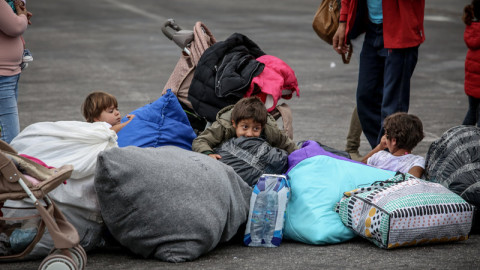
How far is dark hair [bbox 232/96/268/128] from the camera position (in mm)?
5086

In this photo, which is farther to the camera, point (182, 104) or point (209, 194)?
point (182, 104)

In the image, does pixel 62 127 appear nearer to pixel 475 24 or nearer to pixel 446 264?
pixel 446 264

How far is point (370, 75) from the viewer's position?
624 cm

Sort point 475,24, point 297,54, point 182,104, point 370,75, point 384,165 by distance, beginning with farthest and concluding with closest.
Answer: point 297,54 < point 475,24 < point 370,75 < point 182,104 < point 384,165

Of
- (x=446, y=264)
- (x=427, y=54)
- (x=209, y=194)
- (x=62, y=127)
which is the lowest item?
(x=427, y=54)

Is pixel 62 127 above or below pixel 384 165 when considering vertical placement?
above

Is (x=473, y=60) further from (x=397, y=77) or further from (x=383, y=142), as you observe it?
(x=383, y=142)

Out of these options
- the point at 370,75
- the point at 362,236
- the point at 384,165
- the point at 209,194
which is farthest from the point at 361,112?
the point at 209,194

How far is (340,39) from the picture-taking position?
6.34 metres

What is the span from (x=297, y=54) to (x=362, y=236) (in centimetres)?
885

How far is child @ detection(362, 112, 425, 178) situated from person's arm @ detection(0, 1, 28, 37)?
8.44 ft

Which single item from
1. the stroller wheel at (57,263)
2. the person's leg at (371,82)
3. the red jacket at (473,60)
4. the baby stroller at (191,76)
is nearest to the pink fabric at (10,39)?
the baby stroller at (191,76)

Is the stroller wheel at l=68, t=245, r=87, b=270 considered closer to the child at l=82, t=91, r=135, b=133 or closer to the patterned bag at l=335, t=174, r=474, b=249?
the child at l=82, t=91, r=135, b=133

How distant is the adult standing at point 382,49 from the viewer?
233 inches
